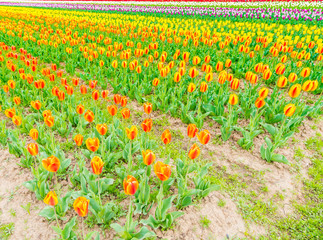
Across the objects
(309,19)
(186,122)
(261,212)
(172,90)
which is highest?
(309,19)

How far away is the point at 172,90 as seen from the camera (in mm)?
5234

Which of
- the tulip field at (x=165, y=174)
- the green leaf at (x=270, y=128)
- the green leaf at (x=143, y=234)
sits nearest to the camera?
the green leaf at (x=143, y=234)

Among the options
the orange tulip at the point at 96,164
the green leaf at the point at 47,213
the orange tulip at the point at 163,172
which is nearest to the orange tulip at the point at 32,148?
the green leaf at the point at 47,213

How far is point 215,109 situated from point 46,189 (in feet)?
10.3

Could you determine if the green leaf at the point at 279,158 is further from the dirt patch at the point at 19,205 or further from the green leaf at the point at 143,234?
the dirt patch at the point at 19,205

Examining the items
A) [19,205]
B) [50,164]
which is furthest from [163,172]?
[19,205]

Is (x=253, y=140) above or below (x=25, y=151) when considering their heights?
below

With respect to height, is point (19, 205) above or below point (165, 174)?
below

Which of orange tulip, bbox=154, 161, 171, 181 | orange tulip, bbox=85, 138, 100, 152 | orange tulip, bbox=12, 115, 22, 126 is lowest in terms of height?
orange tulip, bbox=154, 161, 171, 181

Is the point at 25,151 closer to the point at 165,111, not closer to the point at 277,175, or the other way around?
the point at 165,111

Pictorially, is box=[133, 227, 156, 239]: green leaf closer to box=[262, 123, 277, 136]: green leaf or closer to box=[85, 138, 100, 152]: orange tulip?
box=[85, 138, 100, 152]: orange tulip

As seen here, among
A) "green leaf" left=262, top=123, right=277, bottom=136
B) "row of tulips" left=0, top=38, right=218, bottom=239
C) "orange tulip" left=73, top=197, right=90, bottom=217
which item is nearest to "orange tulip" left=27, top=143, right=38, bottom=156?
"row of tulips" left=0, top=38, right=218, bottom=239

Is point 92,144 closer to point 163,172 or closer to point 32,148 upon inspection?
point 32,148

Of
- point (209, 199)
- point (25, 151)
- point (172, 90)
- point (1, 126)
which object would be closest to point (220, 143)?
point (209, 199)
